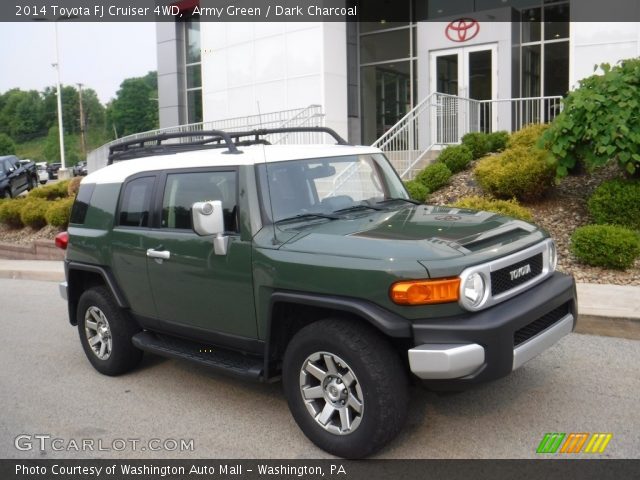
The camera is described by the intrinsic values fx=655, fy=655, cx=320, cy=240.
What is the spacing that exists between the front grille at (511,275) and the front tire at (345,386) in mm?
752

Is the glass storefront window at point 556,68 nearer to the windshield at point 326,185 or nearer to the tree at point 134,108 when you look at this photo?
the windshield at point 326,185

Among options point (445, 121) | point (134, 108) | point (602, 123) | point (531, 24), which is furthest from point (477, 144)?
point (134, 108)

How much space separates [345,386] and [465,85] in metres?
15.8

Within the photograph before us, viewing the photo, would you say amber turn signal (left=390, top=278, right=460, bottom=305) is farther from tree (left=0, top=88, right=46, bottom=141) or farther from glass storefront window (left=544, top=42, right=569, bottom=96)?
tree (left=0, top=88, right=46, bottom=141)

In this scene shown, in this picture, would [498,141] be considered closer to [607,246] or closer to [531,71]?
[607,246]

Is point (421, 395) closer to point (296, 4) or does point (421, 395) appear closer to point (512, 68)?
point (512, 68)

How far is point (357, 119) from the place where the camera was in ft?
72.3

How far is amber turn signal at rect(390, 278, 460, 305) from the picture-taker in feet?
12.2

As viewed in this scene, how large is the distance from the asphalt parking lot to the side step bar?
17.4 inches

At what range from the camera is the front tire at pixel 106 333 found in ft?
18.7

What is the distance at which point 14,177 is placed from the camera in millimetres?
24422

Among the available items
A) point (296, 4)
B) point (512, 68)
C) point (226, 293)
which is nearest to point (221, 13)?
point (296, 4)

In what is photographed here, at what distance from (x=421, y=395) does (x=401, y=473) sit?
1163 mm

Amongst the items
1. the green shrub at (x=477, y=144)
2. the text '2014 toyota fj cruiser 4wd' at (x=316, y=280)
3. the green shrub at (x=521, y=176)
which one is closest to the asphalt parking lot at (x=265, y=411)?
the text '2014 toyota fj cruiser 4wd' at (x=316, y=280)
